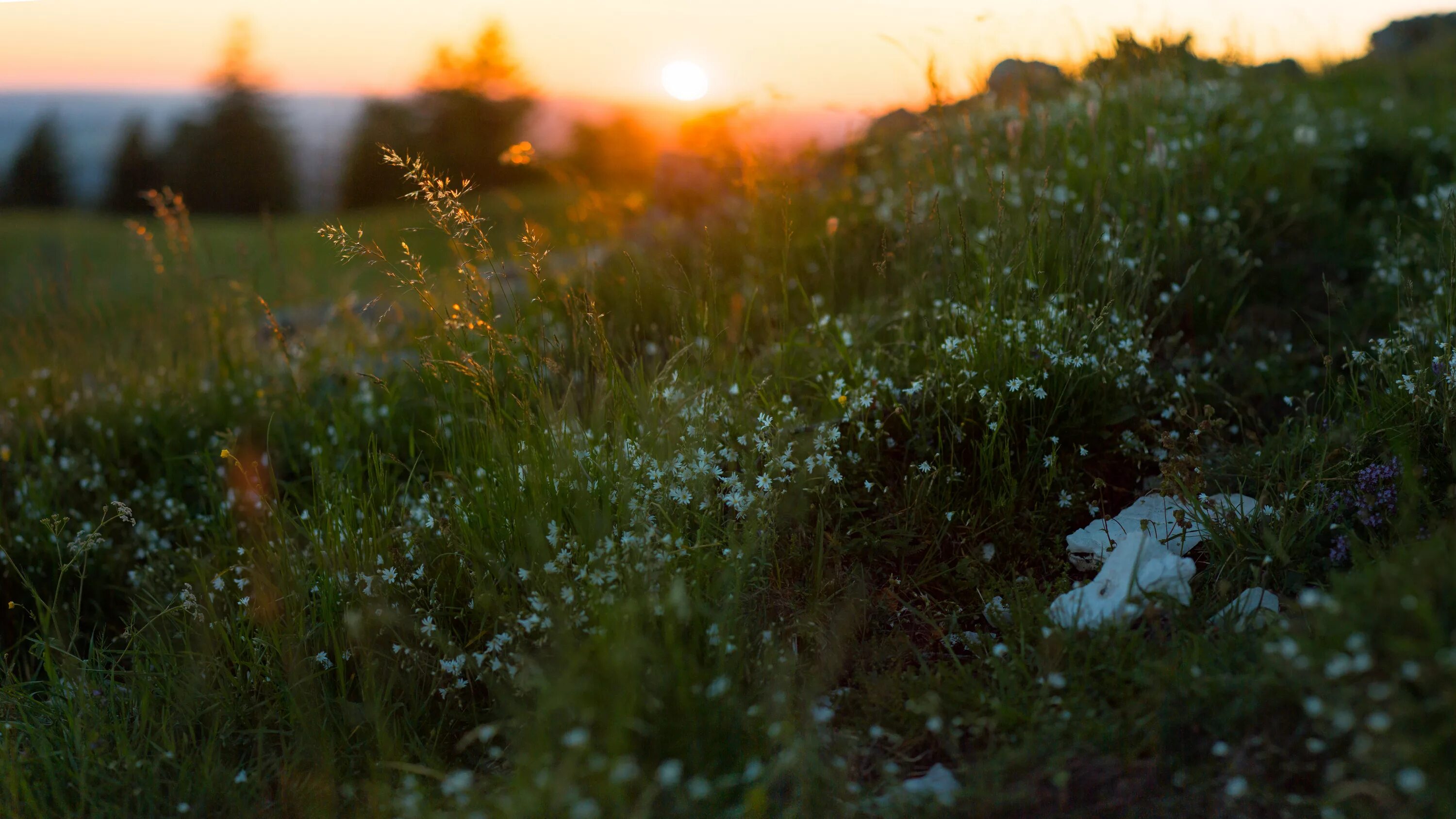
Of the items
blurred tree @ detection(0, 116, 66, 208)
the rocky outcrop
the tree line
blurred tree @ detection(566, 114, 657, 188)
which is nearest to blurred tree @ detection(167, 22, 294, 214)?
the tree line

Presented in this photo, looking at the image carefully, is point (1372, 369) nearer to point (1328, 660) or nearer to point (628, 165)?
point (1328, 660)

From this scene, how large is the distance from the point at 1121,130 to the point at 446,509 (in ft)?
15.1

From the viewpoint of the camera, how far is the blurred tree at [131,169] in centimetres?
3300

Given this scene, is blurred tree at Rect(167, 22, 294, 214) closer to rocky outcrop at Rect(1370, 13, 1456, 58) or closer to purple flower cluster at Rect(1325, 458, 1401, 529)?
rocky outcrop at Rect(1370, 13, 1456, 58)

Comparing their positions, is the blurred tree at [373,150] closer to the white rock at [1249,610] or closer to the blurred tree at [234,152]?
the blurred tree at [234,152]

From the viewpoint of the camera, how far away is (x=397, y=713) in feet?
8.50

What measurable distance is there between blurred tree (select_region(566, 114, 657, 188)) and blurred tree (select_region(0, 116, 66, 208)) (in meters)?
22.6

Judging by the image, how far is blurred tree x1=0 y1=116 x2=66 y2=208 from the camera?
32719mm

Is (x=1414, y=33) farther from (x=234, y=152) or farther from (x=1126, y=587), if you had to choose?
(x=234, y=152)

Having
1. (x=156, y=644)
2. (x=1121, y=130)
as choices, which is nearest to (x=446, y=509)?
(x=156, y=644)

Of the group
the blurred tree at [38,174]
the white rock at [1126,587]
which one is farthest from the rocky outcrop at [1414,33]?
the blurred tree at [38,174]

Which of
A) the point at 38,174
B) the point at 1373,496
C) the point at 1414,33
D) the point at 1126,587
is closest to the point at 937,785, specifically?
the point at 1126,587

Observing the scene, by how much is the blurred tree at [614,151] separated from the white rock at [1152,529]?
8.68 metres

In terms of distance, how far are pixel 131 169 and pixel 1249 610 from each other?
40.1 metres
